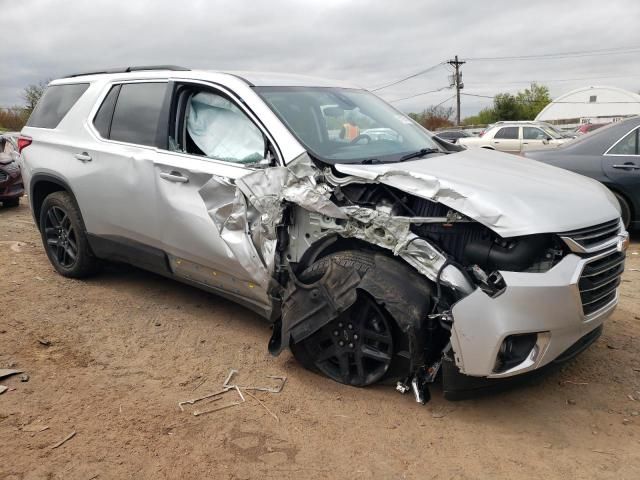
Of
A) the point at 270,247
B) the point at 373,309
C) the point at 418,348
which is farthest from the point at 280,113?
the point at 418,348

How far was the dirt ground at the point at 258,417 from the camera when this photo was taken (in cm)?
277

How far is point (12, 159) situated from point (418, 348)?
972cm

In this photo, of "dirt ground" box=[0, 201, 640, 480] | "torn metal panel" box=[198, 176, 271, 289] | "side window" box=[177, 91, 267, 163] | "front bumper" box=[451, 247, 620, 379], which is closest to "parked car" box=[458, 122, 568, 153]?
"dirt ground" box=[0, 201, 640, 480]

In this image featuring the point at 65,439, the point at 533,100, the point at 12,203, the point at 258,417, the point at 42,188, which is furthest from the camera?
the point at 533,100

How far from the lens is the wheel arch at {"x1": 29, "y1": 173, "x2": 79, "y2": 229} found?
203 inches

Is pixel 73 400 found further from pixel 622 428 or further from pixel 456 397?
pixel 622 428

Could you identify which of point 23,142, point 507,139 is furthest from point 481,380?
point 507,139

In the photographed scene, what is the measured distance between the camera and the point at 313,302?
3.39 metres

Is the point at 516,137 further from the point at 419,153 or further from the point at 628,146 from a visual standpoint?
the point at 419,153

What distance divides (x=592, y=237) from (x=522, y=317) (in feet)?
2.13

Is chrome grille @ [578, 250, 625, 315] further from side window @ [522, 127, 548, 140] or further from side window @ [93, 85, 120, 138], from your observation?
side window @ [522, 127, 548, 140]

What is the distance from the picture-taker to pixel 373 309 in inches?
127

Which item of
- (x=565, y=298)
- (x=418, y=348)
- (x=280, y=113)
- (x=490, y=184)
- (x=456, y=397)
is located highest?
(x=280, y=113)

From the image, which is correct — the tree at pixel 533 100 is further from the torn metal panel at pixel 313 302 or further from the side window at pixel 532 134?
the torn metal panel at pixel 313 302
